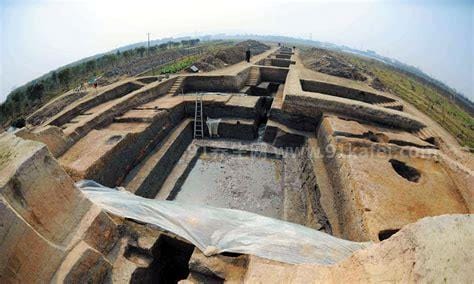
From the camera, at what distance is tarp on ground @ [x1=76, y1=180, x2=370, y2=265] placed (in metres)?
3.95

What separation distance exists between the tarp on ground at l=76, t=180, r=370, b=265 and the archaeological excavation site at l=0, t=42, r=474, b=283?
0.07 ft

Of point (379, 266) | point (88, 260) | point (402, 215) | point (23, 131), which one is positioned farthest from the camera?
point (23, 131)

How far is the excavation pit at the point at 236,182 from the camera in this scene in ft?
24.7

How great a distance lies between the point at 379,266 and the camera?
2.57 meters

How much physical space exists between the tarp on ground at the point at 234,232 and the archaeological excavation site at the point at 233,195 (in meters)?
0.02

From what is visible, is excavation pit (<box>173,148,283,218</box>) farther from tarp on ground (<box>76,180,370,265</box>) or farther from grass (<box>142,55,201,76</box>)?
grass (<box>142,55,201,76</box>)

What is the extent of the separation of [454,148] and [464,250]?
7761mm

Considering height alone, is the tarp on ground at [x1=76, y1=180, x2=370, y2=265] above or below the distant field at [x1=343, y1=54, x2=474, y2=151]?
above

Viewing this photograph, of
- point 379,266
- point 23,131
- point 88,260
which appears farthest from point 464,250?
point 23,131

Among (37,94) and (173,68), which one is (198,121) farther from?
(37,94)

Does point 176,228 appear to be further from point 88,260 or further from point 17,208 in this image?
point 17,208

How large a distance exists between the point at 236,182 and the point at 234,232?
4.12m

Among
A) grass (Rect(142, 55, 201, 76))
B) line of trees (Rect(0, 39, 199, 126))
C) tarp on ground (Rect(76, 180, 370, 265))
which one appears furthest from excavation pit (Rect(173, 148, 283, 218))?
line of trees (Rect(0, 39, 199, 126))

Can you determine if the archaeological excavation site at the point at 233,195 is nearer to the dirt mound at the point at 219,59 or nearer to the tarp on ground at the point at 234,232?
the tarp on ground at the point at 234,232
